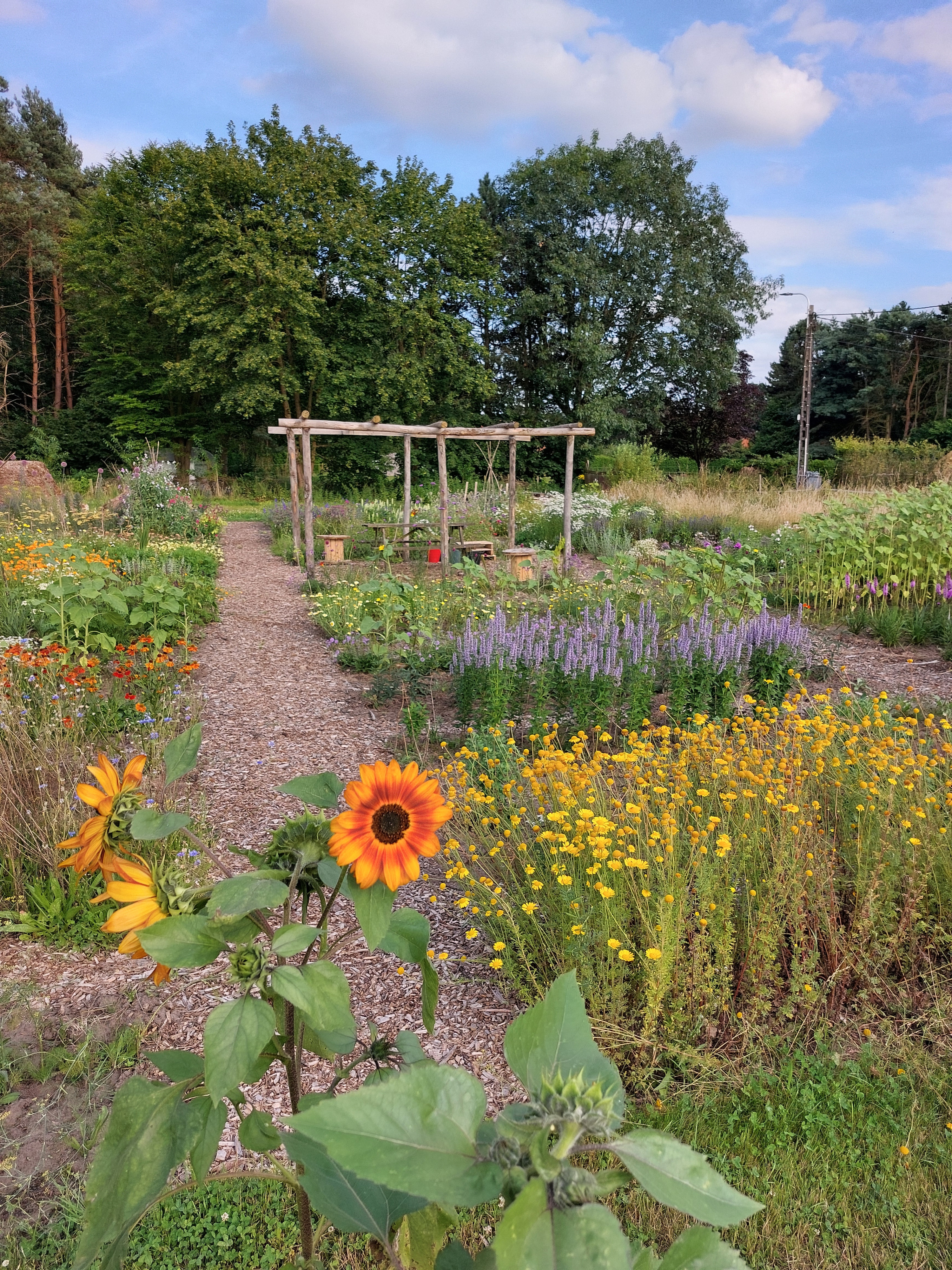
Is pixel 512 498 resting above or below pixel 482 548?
above

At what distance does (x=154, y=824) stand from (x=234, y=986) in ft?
5.08

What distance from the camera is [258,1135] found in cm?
91

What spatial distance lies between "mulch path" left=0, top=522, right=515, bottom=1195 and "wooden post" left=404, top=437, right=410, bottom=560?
21.0 feet

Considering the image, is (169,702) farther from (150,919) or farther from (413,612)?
(150,919)

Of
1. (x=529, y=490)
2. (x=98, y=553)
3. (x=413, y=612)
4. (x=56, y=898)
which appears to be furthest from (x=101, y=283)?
(x=56, y=898)

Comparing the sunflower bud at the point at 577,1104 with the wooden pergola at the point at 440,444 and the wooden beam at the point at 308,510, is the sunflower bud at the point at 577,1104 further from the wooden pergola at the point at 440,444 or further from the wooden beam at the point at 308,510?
the wooden beam at the point at 308,510

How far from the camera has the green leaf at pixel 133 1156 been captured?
74 centimetres

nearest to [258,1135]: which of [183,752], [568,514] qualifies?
[183,752]

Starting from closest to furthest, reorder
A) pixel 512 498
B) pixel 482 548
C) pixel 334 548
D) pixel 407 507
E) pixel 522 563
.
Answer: pixel 522 563 → pixel 482 548 → pixel 334 548 → pixel 512 498 → pixel 407 507

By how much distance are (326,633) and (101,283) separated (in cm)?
2170

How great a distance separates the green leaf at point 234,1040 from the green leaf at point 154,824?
0.59ft

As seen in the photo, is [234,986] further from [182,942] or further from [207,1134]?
[182,942]

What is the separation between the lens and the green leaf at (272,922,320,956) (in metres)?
0.75

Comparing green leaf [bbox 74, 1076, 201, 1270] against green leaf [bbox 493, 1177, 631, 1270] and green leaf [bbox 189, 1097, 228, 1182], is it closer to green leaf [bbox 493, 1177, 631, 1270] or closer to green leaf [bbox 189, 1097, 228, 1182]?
green leaf [bbox 189, 1097, 228, 1182]
